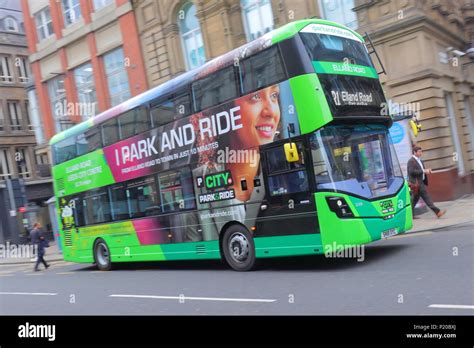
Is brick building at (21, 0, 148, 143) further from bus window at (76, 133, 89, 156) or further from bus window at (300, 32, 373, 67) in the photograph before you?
bus window at (300, 32, 373, 67)

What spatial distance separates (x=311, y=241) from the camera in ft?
28.4

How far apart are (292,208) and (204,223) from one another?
8.37 ft

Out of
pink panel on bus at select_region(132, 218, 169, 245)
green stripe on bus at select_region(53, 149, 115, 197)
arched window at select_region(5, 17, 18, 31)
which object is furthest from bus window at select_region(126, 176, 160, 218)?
arched window at select_region(5, 17, 18, 31)

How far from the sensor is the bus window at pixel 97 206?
1403 centimetres

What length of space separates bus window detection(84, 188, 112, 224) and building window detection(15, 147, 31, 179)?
2965 centimetres

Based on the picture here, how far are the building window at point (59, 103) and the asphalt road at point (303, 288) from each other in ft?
67.1

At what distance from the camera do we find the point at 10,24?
4228cm

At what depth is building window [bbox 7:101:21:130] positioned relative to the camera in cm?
4212

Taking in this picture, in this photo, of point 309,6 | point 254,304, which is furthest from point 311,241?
point 309,6

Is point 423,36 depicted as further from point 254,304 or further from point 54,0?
point 54,0

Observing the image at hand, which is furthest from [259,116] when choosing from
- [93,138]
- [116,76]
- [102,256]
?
Answer: [116,76]

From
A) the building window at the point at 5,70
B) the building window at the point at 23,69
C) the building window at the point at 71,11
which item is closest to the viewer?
the building window at the point at 71,11

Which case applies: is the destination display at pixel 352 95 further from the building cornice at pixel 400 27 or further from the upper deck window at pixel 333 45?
the building cornice at pixel 400 27

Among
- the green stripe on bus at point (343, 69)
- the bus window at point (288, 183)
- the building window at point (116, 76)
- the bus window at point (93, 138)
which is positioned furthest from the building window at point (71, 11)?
the bus window at point (288, 183)
